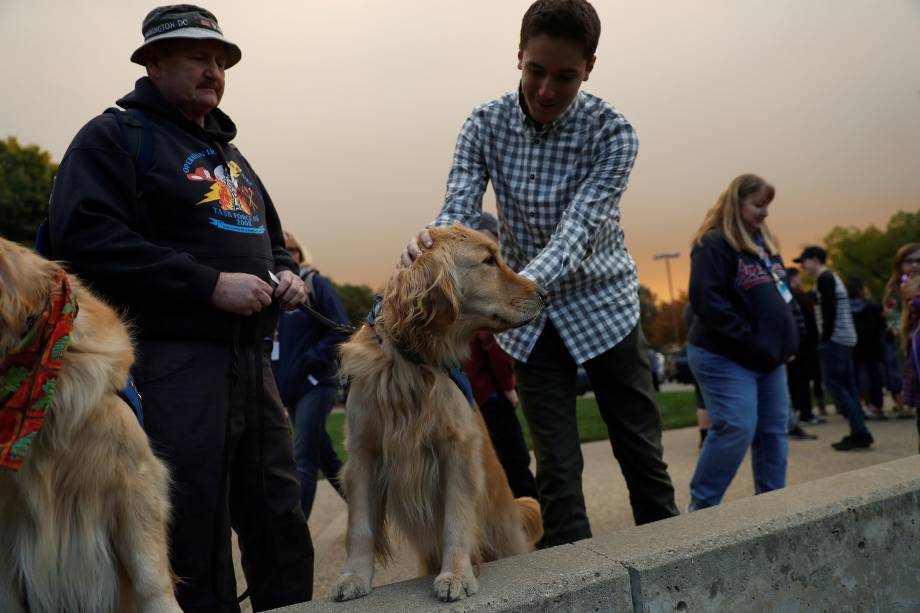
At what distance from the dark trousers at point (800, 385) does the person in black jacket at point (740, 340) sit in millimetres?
6181

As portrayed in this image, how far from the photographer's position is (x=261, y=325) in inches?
116

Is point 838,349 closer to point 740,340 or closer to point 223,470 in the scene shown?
point 740,340

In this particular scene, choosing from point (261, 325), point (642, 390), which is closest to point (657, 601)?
point (642, 390)

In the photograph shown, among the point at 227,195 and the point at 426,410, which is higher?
the point at 227,195

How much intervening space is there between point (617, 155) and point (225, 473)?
7.18 feet

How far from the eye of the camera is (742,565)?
2.64 m

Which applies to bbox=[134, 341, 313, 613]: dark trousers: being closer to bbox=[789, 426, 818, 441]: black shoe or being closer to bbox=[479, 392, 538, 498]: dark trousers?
bbox=[479, 392, 538, 498]: dark trousers

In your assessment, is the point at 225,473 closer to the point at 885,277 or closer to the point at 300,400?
the point at 300,400

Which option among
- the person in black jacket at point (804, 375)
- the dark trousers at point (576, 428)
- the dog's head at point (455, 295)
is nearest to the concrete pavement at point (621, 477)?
the person in black jacket at point (804, 375)

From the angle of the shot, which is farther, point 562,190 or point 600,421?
point 600,421

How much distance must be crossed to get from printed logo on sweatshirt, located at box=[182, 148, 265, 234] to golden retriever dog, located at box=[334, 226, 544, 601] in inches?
25.2

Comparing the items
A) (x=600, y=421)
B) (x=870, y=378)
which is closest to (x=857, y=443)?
(x=870, y=378)

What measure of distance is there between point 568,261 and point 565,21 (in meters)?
1.01

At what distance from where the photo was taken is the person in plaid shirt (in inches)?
128
